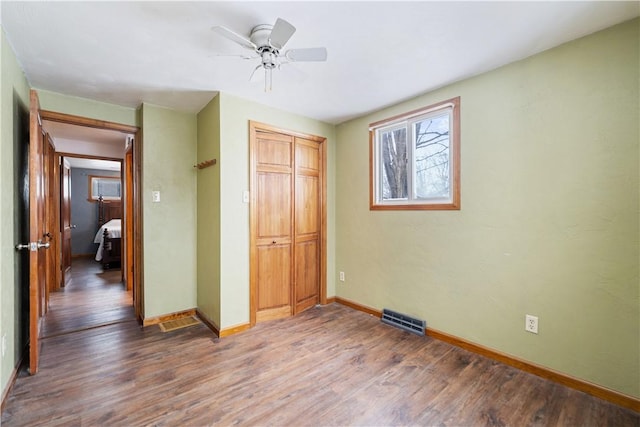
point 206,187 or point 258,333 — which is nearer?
point 258,333

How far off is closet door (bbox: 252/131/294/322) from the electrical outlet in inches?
88.3

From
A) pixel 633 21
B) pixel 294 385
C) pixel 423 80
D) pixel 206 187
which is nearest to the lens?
pixel 633 21

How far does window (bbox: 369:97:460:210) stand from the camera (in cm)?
258

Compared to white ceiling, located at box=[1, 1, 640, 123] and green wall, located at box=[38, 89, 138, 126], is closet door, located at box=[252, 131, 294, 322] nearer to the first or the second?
white ceiling, located at box=[1, 1, 640, 123]

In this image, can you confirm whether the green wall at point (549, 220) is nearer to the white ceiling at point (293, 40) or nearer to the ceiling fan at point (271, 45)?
the white ceiling at point (293, 40)

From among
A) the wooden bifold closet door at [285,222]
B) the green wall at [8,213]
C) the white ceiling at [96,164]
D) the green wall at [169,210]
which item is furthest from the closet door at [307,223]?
the white ceiling at [96,164]

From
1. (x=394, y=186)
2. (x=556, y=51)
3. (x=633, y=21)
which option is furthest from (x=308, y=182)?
(x=633, y=21)

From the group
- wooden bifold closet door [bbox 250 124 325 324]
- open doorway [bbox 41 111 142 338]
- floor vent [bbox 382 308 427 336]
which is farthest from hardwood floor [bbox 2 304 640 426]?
open doorway [bbox 41 111 142 338]

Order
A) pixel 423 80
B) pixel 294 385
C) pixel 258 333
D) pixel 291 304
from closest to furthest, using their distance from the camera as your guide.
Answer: pixel 294 385
pixel 423 80
pixel 258 333
pixel 291 304

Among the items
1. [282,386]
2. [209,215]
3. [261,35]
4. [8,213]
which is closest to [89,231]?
[209,215]

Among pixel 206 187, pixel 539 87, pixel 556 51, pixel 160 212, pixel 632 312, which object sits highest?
pixel 556 51

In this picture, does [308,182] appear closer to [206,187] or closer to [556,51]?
[206,187]

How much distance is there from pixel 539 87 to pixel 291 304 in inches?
120

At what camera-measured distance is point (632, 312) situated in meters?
1.72
